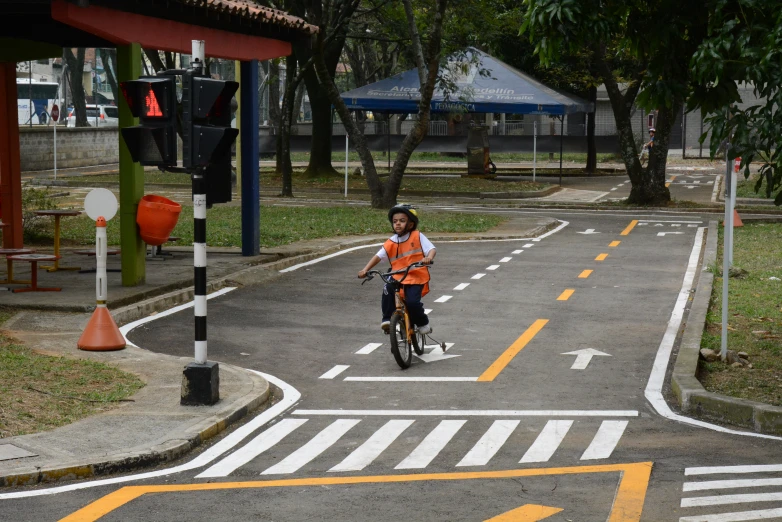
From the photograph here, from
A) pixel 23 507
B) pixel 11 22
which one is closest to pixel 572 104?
pixel 11 22

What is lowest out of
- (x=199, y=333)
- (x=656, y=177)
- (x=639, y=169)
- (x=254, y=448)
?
(x=254, y=448)

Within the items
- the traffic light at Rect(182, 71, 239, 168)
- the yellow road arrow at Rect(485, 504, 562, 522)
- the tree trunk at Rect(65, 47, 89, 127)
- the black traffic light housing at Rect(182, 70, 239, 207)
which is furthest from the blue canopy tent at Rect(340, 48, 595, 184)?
the yellow road arrow at Rect(485, 504, 562, 522)

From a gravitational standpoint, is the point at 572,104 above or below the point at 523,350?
above

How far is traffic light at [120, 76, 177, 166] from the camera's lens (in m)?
9.34

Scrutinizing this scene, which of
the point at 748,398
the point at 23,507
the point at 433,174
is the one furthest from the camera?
the point at 433,174

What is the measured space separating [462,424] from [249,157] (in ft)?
35.2

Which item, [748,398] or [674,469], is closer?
[674,469]

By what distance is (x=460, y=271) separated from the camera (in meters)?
18.5

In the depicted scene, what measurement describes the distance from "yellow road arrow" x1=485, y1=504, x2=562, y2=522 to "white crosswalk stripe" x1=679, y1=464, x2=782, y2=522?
2.51 feet

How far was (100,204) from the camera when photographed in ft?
39.0

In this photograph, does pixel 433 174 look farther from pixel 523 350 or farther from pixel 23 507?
pixel 23 507

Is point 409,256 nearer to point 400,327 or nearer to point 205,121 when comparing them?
point 400,327

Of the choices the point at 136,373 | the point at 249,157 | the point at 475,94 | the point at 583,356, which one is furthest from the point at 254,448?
the point at 475,94

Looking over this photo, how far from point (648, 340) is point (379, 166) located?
1547 inches
